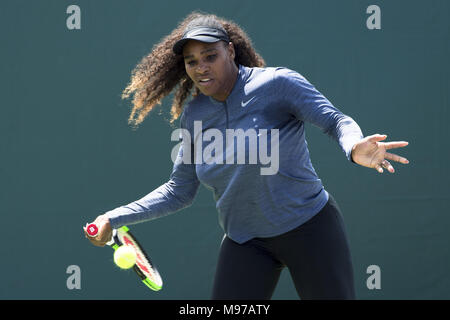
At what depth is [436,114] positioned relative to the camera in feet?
11.9

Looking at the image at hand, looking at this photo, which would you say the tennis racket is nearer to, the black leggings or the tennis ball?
the tennis ball

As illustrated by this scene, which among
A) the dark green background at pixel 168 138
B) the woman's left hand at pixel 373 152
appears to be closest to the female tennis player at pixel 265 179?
the woman's left hand at pixel 373 152

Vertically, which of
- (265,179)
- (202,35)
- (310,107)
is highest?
(202,35)

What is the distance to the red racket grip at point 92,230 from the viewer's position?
2.19 metres

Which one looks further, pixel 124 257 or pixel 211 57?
pixel 124 257

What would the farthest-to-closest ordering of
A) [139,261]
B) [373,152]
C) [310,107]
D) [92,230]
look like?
[139,261] → [92,230] → [310,107] → [373,152]

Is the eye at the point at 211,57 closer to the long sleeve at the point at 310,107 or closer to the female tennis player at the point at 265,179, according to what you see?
the female tennis player at the point at 265,179

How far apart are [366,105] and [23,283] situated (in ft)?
7.52

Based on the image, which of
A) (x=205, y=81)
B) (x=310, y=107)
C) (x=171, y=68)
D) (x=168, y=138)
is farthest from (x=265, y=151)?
(x=168, y=138)

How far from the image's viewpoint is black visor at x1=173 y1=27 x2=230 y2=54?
2055mm

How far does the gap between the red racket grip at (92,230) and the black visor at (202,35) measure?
0.72 m

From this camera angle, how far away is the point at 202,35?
6.77 feet

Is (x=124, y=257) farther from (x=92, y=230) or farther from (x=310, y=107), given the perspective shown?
(x=310, y=107)

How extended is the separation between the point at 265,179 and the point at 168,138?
167 centimetres
